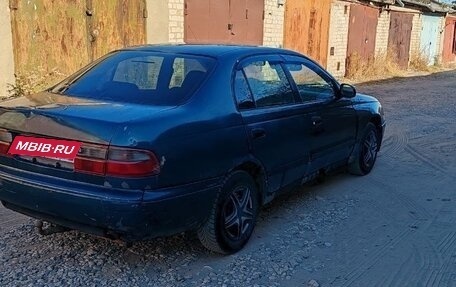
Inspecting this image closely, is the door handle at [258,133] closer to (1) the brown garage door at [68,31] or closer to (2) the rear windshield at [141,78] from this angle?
(2) the rear windshield at [141,78]

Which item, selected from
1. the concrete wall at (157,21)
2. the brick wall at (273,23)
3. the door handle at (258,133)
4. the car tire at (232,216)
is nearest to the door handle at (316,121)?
the door handle at (258,133)

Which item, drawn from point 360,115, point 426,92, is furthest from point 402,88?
point 360,115

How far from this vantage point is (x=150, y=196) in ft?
9.90

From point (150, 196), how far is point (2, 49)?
21.3 ft

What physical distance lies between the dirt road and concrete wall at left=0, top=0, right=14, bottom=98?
4632 millimetres

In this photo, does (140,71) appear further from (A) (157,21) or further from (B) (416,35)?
(B) (416,35)

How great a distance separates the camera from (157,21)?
11.1m

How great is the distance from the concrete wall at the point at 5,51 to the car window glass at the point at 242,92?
19.4ft

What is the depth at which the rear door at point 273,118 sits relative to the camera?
3.83 m

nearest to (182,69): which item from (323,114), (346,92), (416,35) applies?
(323,114)

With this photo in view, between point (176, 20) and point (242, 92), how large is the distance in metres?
8.13

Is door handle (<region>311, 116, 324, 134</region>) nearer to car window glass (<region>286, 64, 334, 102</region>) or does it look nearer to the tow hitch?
car window glass (<region>286, 64, 334, 102</region>)

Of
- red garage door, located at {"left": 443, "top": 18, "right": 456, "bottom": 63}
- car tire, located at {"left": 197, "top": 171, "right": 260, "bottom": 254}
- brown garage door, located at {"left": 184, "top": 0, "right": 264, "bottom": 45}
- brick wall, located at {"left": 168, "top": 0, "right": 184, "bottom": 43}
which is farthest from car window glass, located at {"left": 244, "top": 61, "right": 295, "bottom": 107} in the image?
red garage door, located at {"left": 443, "top": 18, "right": 456, "bottom": 63}

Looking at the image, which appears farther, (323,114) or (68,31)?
(68,31)
